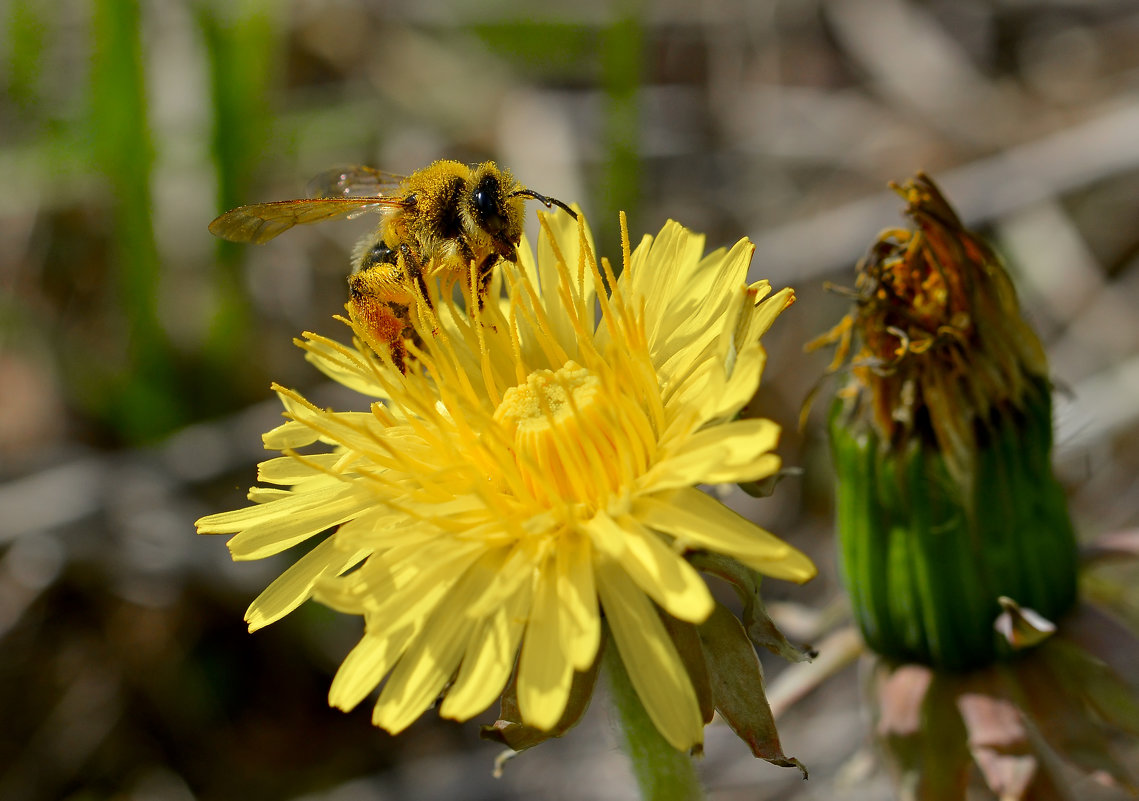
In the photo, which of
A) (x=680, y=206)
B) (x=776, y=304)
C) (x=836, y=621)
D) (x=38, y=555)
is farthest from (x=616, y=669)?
(x=680, y=206)

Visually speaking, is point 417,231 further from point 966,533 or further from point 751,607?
point 966,533

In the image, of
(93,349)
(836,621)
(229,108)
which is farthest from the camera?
(93,349)

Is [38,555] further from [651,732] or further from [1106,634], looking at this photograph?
[1106,634]

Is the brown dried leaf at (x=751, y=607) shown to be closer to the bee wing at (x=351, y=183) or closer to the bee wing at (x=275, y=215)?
the bee wing at (x=275, y=215)

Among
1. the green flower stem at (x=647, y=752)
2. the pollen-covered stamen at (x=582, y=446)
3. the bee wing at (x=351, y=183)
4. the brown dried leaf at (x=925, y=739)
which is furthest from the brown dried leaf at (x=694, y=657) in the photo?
the bee wing at (x=351, y=183)

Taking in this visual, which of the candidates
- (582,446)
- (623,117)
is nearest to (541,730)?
(582,446)

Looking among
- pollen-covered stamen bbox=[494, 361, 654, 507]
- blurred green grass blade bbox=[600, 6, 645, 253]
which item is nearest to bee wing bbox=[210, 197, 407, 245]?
pollen-covered stamen bbox=[494, 361, 654, 507]
